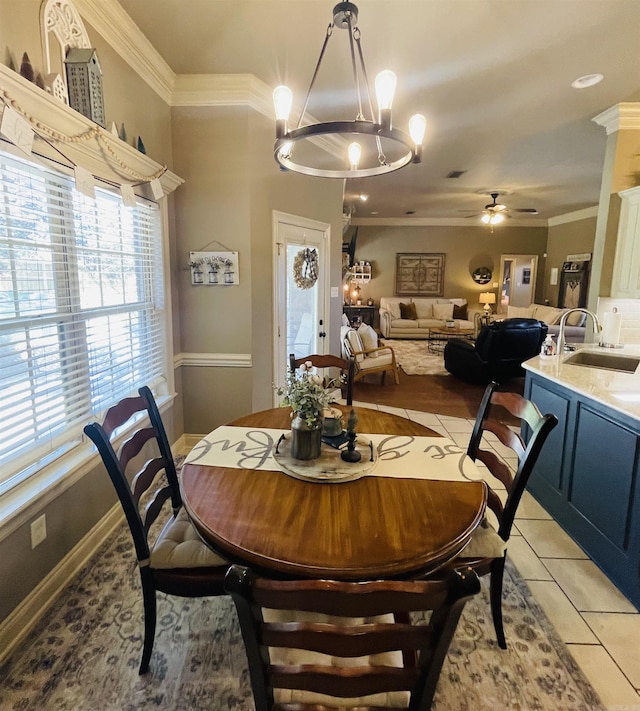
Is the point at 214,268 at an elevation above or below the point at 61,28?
below

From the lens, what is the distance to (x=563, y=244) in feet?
30.8

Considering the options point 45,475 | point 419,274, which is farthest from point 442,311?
point 45,475

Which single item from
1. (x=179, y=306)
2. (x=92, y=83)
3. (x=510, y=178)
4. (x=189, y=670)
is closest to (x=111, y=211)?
(x=92, y=83)

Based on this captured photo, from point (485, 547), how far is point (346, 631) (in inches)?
36.7

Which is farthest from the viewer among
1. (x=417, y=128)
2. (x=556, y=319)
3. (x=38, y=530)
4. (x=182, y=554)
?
(x=556, y=319)

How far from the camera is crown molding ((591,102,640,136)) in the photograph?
3357 mm

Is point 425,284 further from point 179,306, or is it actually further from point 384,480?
point 384,480

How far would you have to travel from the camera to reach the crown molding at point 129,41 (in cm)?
210

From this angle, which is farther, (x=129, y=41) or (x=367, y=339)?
(x=367, y=339)

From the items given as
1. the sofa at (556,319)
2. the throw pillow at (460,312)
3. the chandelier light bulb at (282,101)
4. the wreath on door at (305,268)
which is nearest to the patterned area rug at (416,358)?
the throw pillow at (460,312)

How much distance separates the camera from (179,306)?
3279 millimetres

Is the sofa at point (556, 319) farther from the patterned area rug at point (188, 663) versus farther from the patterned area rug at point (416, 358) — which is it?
the patterned area rug at point (188, 663)

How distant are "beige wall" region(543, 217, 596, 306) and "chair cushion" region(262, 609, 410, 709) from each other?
9.44 m

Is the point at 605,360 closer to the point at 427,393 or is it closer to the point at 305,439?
the point at 427,393
